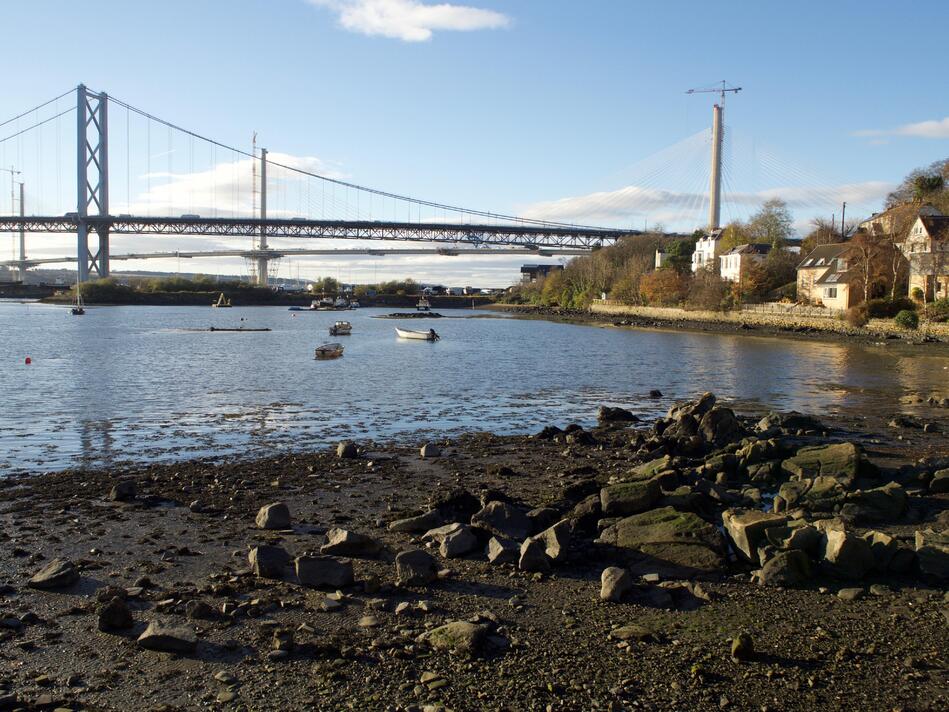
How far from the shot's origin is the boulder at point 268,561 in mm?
8031

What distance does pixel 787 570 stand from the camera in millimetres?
8141

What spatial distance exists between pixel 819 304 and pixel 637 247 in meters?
53.0

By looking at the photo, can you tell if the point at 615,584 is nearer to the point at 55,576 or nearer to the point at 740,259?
the point at 55,576

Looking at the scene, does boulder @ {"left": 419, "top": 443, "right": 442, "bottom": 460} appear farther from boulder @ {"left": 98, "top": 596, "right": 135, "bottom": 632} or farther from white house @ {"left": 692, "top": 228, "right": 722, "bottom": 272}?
white house @ {"left": 692, "top": 228, "right": 722, "bottom": 272}

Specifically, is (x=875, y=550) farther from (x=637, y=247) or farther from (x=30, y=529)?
(x=637, y=247)

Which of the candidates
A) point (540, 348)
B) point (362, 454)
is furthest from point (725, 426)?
point (540, 348)

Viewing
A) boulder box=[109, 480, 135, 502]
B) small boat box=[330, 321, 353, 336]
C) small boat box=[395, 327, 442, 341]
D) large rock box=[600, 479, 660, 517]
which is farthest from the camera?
small boat box=[330, 321, 353, 336]

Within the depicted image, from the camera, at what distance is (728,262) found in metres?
88.7

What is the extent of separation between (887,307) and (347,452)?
53596 millimetres

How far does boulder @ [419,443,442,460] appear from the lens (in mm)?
14633

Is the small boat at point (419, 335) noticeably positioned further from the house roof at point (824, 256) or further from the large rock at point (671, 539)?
the large rock at point (671, 539)

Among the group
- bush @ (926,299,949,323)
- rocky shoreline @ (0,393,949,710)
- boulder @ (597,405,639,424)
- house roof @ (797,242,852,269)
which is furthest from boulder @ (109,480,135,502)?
house roof @ (797,242,852,269)

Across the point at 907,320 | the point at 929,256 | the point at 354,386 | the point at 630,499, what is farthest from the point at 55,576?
the point at 929,256

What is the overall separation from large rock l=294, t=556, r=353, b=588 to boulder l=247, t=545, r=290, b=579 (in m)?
0.25
